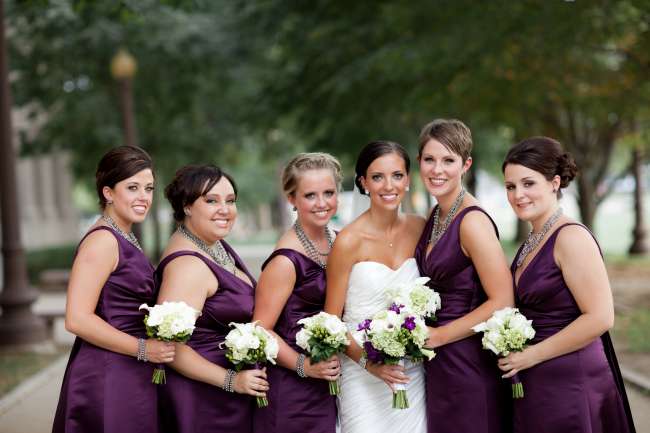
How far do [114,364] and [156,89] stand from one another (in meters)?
20.6

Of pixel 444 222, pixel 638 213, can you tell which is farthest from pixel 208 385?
pixel 638 213

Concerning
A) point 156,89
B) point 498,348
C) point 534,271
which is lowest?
point 498,348

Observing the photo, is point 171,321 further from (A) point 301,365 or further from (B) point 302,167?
(B) point 302,167

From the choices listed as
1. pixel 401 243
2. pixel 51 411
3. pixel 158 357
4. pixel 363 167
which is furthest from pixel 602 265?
pixel 51 411

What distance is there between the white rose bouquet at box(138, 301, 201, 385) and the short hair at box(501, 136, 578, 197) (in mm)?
2034

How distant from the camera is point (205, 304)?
4406mm

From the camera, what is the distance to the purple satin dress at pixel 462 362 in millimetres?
4402

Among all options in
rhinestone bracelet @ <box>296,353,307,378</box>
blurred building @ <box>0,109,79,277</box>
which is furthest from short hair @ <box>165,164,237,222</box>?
blurred building @ <box>0,109,79,277</box>

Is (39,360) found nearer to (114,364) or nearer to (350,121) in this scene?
(114,364)

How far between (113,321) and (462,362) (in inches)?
80.6

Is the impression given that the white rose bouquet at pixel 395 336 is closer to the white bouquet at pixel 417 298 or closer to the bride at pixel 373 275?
the white bouquet at pixel 417 298

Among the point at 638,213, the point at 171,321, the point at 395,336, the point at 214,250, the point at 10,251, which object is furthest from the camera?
the point at 638,213

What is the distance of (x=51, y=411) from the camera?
799cm

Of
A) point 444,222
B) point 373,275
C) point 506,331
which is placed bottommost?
point 506,331
